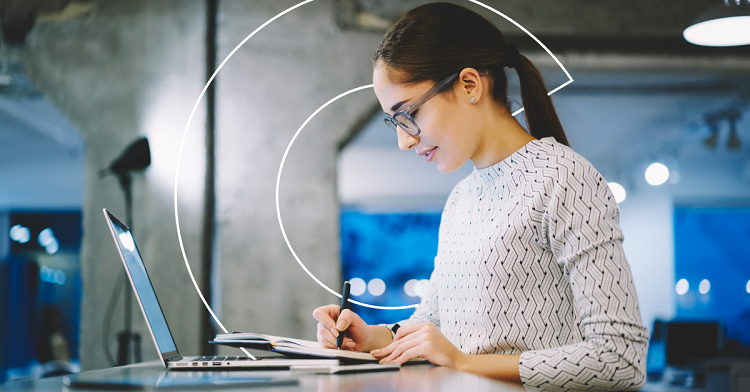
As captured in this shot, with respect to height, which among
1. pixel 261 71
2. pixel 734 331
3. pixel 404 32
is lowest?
pixel 734 331

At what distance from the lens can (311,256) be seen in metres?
3.49

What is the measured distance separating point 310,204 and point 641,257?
614 centimetres

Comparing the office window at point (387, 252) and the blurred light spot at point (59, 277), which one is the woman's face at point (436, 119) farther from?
the blurred light spot at point (59, 277)

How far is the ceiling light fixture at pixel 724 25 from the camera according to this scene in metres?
2.99

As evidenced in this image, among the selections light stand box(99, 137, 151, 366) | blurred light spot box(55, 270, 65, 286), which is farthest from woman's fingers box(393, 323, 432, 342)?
blurred light spot box(55, 270, 65, 286)

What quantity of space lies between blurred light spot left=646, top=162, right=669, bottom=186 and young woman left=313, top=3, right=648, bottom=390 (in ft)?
23.2

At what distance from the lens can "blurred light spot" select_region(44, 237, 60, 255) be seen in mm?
8695

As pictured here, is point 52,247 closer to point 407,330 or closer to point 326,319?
point 326,319

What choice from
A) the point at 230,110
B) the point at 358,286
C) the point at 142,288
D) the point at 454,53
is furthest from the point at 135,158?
the point at 358,286

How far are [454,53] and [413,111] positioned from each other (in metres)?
0.16

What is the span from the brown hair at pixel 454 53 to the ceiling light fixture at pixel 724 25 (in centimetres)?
224

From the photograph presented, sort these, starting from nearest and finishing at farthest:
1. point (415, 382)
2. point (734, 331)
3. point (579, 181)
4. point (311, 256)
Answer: point (415, 382) → point (579, 181) → point (311, 256) → point (734, 331)

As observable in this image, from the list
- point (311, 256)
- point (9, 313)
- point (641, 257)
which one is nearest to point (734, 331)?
point (641, 257)

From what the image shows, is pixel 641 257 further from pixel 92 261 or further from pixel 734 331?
pixel 92 261
